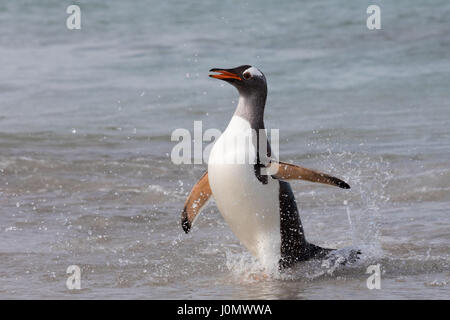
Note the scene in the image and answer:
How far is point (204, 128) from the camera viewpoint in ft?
33.8

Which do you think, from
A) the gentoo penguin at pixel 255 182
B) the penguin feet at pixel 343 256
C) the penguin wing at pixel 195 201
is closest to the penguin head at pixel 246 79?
the gentoo penguin at pixel 255 182

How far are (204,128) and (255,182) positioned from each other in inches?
224

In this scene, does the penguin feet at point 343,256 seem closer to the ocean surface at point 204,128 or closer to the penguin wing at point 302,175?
the ocean surface at point 204,128

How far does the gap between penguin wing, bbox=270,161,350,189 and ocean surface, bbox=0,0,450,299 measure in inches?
20.2

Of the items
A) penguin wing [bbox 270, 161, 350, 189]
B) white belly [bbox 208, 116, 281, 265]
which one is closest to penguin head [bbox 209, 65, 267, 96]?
white belly [bbox 208, 116, 281, 265]

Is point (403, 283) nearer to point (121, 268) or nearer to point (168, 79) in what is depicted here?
point (121, 268)

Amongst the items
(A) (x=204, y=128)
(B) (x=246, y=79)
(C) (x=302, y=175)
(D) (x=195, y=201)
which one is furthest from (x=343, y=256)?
(A) (x=204, y=128)

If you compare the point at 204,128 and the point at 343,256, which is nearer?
the point at 343,256

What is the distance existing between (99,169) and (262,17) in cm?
1092

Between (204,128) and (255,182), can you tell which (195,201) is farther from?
(204,128)

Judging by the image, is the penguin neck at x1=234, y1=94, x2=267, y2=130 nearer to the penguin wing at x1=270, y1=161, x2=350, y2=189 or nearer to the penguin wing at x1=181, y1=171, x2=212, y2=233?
the penguin wing at x1=270, y1=161, x2=350, y2=189

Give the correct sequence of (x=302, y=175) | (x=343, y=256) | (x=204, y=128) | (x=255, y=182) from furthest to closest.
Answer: (x=204, y=128) → (x=343, y=256) → (x=255, y=182) → (x=302, y=175)

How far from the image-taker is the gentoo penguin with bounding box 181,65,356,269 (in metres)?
4.59

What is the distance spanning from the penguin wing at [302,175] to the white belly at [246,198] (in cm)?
10
